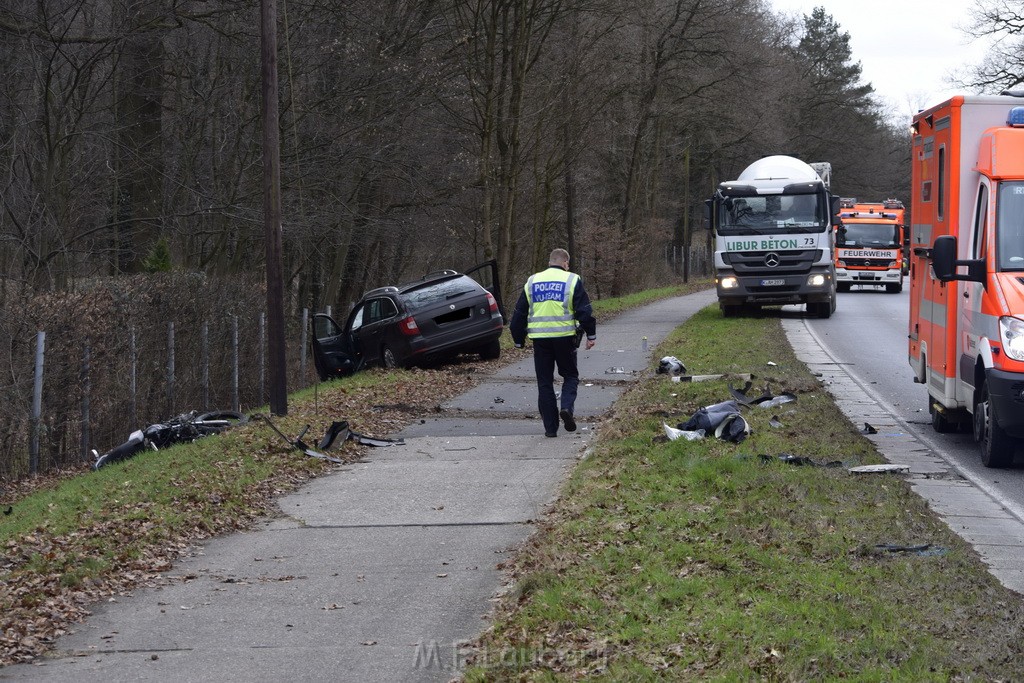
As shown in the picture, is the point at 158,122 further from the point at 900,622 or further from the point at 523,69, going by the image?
the point at 900,622

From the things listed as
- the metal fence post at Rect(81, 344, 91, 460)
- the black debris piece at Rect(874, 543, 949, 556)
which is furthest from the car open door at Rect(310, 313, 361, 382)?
the black debris piece at Rect(874, 543, 949, 556)

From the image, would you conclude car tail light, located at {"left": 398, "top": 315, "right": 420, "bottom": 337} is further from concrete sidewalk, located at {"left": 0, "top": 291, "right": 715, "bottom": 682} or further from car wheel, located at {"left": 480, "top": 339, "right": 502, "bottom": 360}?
concrete sidewalk, located at {"left": 0, "top": 291, "right": 715, "bottom": 682}

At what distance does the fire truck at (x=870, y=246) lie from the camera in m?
41.4

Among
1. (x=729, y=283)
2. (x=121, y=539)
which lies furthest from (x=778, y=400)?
(x=729, y=283)

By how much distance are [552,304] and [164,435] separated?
475 cm

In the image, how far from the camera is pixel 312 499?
9719 mm

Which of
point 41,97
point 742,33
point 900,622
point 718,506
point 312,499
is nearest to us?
point 900,622

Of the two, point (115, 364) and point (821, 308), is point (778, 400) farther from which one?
point (821, 308)

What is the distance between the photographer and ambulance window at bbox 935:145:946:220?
38.2ft

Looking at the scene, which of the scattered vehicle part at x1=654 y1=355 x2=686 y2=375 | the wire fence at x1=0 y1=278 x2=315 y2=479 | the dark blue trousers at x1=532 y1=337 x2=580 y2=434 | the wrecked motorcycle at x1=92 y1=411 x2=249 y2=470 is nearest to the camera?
the dark blue trousers at x1=532 y1=337 x2=580 y2=434

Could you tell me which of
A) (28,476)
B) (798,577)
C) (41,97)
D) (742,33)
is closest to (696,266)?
(742,33)

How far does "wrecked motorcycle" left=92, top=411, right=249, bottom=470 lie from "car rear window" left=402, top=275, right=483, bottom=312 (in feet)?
18.6

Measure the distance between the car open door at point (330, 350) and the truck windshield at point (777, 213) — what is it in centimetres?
1041

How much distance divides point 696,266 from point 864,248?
27689 millimetres
